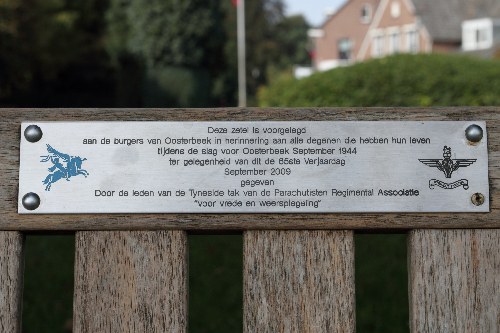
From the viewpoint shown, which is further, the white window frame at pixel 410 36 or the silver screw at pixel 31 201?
the white window frame at pixel 410 36

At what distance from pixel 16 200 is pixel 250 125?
49 centimetres

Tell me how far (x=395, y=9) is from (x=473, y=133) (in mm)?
45835

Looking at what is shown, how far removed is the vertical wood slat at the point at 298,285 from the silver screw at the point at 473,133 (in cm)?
30

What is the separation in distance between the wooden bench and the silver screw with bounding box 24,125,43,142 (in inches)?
1.0

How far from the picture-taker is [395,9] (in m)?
46.1

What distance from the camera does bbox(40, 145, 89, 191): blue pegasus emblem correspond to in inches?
64.1

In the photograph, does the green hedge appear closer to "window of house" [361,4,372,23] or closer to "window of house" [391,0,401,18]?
"window of house" [391,0,401,18]

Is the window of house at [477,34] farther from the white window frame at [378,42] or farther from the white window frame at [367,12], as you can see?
the white window frame at [367,12]

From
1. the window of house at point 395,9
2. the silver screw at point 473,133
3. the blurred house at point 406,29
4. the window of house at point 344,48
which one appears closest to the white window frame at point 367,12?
the blurred house at point 406,29

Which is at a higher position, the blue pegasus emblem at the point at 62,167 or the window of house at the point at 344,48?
the window of house at the point at 344,48

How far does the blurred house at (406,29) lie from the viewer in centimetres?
4169

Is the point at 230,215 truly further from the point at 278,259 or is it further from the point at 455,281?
the point at 455,281

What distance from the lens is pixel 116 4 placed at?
38.2 meters

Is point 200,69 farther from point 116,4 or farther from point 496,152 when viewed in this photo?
point 496,152
